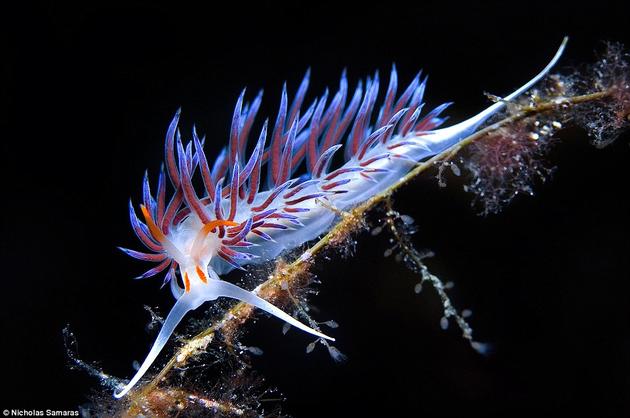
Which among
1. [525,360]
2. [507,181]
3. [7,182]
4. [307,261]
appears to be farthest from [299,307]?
[7,182]

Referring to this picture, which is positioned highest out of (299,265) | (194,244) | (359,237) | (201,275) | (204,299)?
(194,244)

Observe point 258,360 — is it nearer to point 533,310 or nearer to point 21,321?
point 533,310

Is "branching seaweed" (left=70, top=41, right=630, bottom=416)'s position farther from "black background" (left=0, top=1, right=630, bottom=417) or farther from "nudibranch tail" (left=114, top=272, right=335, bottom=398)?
"black background" (left=0, top=1, right=630, bottom=417)

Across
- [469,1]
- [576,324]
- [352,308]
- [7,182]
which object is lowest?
[576,324]

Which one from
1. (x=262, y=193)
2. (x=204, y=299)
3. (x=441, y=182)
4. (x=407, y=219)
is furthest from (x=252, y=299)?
(x=441, y=182)

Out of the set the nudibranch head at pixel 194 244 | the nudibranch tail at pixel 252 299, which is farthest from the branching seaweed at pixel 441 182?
the nudibranch head at pixel 194 244

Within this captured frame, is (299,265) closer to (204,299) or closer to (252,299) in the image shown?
(252,299)

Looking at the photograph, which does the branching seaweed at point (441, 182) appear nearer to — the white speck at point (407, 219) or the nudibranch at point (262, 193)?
the white speck at point (407, 219)
